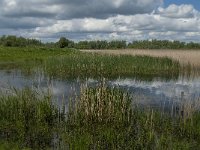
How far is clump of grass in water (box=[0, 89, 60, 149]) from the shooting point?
11359 millimetres

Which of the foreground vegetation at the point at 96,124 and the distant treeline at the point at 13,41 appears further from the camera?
the distant treeline at the point at 13,41

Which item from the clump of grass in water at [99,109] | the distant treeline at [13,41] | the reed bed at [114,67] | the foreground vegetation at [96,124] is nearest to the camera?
the foreground vegetation at [96,124]

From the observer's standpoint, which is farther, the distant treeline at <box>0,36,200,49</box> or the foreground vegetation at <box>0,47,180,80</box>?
the distant treeline at <box>0,36,200,49</box>

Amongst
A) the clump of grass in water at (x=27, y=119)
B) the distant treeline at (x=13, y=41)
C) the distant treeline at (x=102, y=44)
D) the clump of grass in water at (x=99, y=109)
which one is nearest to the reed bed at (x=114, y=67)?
the clump of grass in water at (x=27, y=119)

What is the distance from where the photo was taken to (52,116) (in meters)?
13.0

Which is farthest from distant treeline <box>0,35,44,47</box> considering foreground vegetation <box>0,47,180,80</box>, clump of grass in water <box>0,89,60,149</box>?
clump of grass in water <box>0,89,60,149</box>

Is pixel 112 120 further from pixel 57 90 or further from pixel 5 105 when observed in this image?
pixel 57 90

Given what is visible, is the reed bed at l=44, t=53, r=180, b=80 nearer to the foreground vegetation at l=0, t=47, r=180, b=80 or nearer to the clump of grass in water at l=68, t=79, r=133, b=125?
the foreground vegetation at l=0, t=47, r=180, b=80

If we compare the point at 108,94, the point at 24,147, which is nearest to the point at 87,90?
the point at 108,94

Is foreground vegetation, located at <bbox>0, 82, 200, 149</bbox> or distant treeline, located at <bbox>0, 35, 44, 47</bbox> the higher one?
distant treeline, located at <bbox>0, 35, 44, 47</bbox>

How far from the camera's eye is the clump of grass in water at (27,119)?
11359 millimetres

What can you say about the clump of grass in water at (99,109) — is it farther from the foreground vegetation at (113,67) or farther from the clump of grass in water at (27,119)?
the foreground vegetation at (113,67)

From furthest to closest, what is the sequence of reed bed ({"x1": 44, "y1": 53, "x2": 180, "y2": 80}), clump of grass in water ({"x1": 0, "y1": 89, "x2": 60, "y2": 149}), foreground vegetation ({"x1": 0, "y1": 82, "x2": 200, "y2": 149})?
reed bed ({"x1": 44, "y1": 53, "x2": 180, "y2": 80}) < clump of grass in water ({"x1": 0, "y1": 89, "x2": 60, "y2": 149}) < foreground vegetation ({"x1": 0, "y1": 82, "x2": 200, "y2": 149})

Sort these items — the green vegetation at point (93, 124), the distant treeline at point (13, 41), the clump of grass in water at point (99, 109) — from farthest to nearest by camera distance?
the distant treeline at point (13, 41)
the clump of grass in water at point (99, 109)
the green vegetation at point (93, 124)
